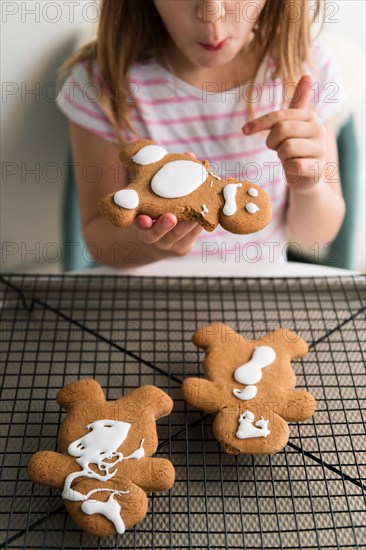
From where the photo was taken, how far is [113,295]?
101cm

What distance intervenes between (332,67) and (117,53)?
335 mm

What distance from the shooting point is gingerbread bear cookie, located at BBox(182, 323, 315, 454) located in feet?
2.49

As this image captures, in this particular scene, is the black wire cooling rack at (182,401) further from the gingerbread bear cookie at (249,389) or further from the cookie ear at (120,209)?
the cookie ear at (120,209)

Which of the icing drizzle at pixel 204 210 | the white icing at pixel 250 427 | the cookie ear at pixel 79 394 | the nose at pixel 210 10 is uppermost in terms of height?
the nose at pixel 210 10

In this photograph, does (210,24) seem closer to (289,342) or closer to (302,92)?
(302,92)

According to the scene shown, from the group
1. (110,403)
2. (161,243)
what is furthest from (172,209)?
(110,403)

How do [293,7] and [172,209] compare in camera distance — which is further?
[293,7]

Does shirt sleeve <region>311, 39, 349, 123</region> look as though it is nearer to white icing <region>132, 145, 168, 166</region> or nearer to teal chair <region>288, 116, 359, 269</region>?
teal chair <region>288, 116, 359, 269</region>

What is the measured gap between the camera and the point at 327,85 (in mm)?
1048

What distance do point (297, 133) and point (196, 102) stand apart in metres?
0.22

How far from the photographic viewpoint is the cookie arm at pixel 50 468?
0.72m

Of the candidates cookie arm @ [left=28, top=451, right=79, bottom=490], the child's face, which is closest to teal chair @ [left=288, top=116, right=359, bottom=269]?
the child's face

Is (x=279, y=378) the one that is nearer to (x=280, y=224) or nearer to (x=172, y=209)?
(x=172, y=209)

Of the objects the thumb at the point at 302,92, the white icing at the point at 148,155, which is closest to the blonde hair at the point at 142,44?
the thumb at the point at 302,92
